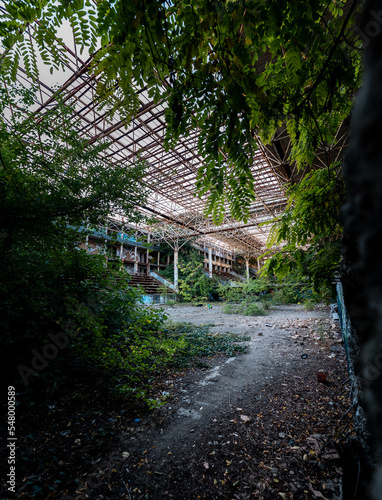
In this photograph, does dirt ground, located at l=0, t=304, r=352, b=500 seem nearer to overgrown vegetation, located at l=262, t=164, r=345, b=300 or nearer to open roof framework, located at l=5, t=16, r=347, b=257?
overgrown vegetation, located at l=262, t=164, r=345, b=300

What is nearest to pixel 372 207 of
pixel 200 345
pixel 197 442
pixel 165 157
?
pixel 197 442

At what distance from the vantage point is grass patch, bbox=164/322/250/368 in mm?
5035

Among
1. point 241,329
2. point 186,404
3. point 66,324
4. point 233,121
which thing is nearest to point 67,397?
point 66,324

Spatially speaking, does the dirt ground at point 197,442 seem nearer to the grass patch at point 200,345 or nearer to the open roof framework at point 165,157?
the grass patch at point 200,345

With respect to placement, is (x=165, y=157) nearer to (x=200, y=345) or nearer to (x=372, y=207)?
(x=200, y=345)

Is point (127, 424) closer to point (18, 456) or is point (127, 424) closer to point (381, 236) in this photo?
point (18, 456)

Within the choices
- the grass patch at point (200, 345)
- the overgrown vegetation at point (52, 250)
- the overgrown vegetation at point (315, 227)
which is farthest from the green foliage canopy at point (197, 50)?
the grass patch at point (200, 345)

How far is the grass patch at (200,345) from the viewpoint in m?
5.04

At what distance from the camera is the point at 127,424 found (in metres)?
2.77

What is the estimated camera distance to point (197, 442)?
251 centimetres

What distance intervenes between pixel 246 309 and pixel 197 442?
10.6m

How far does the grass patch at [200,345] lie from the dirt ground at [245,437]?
25.3 inches

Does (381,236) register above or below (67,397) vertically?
above

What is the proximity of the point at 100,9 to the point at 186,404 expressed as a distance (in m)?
4.22
